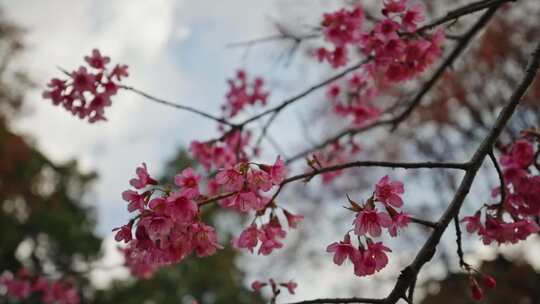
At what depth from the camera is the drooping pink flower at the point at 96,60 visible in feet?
8.81

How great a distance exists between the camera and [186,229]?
175 centimetres

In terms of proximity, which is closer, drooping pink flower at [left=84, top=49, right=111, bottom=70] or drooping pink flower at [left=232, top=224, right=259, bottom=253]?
drooping pink flower at [left=232, top=224, right=259, bottom=253]

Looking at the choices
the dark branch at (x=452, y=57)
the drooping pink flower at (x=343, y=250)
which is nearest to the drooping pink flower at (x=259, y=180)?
the drooping pink flower at (x=343, y=250)

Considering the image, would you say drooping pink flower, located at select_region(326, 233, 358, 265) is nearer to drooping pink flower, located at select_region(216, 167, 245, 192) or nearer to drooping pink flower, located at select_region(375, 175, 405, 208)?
drooping pink flower, located at select_region(375, 175, 405, 208)

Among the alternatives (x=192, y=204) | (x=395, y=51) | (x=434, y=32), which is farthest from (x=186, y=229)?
(x=434, y=32)

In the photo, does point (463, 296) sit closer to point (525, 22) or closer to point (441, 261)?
point (441, 261)

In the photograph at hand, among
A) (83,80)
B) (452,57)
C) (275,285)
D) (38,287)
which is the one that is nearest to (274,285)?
(275,285)

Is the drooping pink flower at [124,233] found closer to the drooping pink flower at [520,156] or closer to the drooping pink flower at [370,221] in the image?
the drooping pink flower at [370,221]

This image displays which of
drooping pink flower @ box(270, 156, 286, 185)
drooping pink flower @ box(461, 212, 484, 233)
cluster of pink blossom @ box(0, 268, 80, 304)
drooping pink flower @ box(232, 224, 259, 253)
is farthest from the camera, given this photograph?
cluster of pink blossom @ box(0, 268, 80, 304)

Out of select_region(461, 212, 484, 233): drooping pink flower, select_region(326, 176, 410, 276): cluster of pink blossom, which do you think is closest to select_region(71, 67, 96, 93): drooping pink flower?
select_region(326, 176, 410, 276): cluster of pink blossom

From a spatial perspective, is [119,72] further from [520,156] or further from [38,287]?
[38,287]

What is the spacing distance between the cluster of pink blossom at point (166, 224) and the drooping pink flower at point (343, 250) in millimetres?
434

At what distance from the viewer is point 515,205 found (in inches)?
91.1

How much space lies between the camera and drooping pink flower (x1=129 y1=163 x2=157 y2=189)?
1.82 meters
